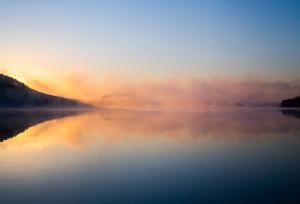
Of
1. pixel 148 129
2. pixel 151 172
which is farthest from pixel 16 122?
pixel 151 172

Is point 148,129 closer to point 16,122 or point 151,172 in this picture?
point 151,172

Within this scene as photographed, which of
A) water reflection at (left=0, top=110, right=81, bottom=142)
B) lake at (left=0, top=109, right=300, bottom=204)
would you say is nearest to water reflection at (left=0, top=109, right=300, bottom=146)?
water reflection at (left=0, top=110, right=81, bottom=142)

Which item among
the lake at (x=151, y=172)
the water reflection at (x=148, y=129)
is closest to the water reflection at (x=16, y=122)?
the water reflection at (x=148, y=129)

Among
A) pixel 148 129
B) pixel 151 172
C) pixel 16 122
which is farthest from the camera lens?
pixel 16 122

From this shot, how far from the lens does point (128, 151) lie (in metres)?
22.9

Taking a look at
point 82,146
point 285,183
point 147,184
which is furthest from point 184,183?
point 82,146

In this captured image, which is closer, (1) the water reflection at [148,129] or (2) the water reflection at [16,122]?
(1) the water reflection at [148,129]

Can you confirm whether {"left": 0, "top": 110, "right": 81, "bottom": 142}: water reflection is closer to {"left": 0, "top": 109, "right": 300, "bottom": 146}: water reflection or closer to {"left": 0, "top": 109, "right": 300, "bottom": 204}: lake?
{"left": 0, "top": 109, "right": 300, "bottom": 146}: water reflection

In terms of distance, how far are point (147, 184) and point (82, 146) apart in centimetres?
1300

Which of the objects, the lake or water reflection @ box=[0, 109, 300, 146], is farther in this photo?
water reflection @ box=[0, 109, 300, 146]

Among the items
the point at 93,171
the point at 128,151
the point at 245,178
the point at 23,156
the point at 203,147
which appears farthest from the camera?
the point at 203,147

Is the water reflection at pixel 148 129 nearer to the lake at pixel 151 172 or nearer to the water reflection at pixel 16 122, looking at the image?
the water reflection at pixel 16 122

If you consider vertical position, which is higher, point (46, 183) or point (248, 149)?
point (248, 149)

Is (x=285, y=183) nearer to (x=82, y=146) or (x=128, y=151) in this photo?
(x=128, y=151)
